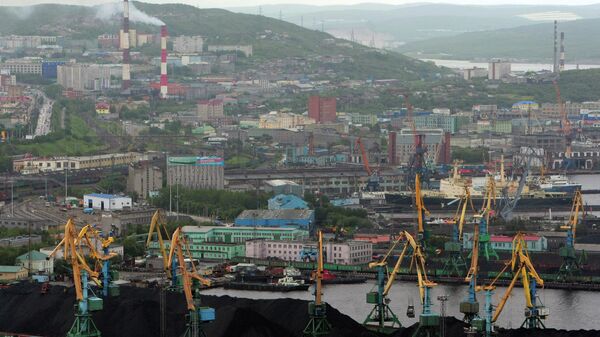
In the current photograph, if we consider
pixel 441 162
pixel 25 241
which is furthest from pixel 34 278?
pixel 441 162

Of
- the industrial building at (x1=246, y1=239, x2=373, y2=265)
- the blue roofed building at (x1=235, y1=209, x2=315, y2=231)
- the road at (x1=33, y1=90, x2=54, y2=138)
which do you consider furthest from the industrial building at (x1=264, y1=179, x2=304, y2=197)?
the road at (x1=33, y1=90, x2=54, y2=138)

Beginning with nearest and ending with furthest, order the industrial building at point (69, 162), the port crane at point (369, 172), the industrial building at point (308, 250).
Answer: the industrial building at point (308, 250), the port crane at point (369, 172), the industrial building at point (69, 162)

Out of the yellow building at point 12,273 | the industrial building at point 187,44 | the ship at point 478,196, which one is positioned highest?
the industrial building at point 187,44

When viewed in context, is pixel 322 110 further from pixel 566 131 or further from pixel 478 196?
pixel 478 196

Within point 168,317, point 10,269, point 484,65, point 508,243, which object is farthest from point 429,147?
point 484,65

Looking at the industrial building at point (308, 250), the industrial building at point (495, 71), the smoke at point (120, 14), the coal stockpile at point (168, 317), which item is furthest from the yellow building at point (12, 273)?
the smoke at point (120, 14)

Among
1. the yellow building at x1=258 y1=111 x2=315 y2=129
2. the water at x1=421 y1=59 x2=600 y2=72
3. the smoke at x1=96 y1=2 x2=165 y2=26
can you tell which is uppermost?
the smoke at x1=96 y1=2 x2=165 y2=26

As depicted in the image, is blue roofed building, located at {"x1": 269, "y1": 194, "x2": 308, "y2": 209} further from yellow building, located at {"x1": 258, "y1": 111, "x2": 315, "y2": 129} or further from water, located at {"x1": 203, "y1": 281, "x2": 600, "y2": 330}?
yellow building, located at {"x1": 258, "y1": 111, "x2": 315, "y2": 129}

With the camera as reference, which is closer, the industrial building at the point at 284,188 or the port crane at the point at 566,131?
the industrial building at the point at 284,188

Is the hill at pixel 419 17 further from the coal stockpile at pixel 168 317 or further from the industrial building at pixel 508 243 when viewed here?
the coal stockpile at pixel 168 317
